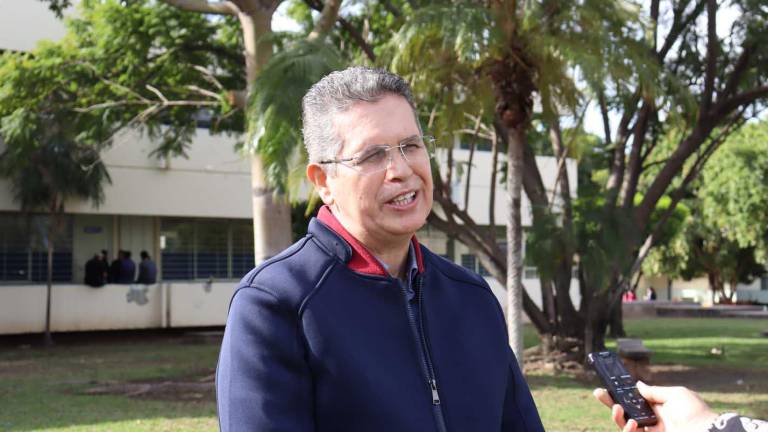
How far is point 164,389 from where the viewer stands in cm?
1404

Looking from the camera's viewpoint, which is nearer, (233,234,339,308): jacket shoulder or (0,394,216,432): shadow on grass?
(233,234,339,308): jacket shoulder

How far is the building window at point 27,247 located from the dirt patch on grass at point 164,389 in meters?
8.62

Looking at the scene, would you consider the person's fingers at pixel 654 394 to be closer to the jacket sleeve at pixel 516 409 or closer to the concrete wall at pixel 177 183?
the jacket sleeve at pixel 516 409

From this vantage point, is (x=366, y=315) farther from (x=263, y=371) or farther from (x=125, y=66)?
(x=125, y=66)

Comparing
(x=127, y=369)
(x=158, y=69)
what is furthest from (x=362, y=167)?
(x=127, y=369)

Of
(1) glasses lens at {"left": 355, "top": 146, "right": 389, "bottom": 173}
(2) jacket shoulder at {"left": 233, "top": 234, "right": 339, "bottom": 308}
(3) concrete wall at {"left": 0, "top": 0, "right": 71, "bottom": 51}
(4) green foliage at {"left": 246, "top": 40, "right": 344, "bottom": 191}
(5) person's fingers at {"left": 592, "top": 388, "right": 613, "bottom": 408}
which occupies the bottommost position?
(5) person's fingers at {"left": 592, "top": 388, "right": 613, "bottom": 408}

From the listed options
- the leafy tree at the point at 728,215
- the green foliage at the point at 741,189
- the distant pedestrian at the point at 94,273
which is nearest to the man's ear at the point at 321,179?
the distant pedestrian at the point at 94,273

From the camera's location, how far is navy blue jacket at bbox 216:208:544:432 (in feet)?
6.68

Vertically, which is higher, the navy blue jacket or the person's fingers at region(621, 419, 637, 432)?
the navy blue jacket

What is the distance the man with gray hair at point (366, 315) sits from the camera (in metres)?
2.06

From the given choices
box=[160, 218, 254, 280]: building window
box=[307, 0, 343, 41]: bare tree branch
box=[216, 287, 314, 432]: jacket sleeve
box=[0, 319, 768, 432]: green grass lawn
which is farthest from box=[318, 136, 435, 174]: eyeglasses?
box=[160, 218, 254, 280]: building window

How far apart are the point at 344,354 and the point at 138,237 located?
24467mm

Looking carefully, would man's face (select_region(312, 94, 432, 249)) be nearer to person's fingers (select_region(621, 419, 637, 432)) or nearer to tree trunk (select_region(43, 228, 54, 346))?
person's fingers (select_region(621, 419, 637, 432))

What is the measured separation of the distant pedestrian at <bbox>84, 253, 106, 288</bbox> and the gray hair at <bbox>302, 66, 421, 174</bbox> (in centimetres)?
2235
